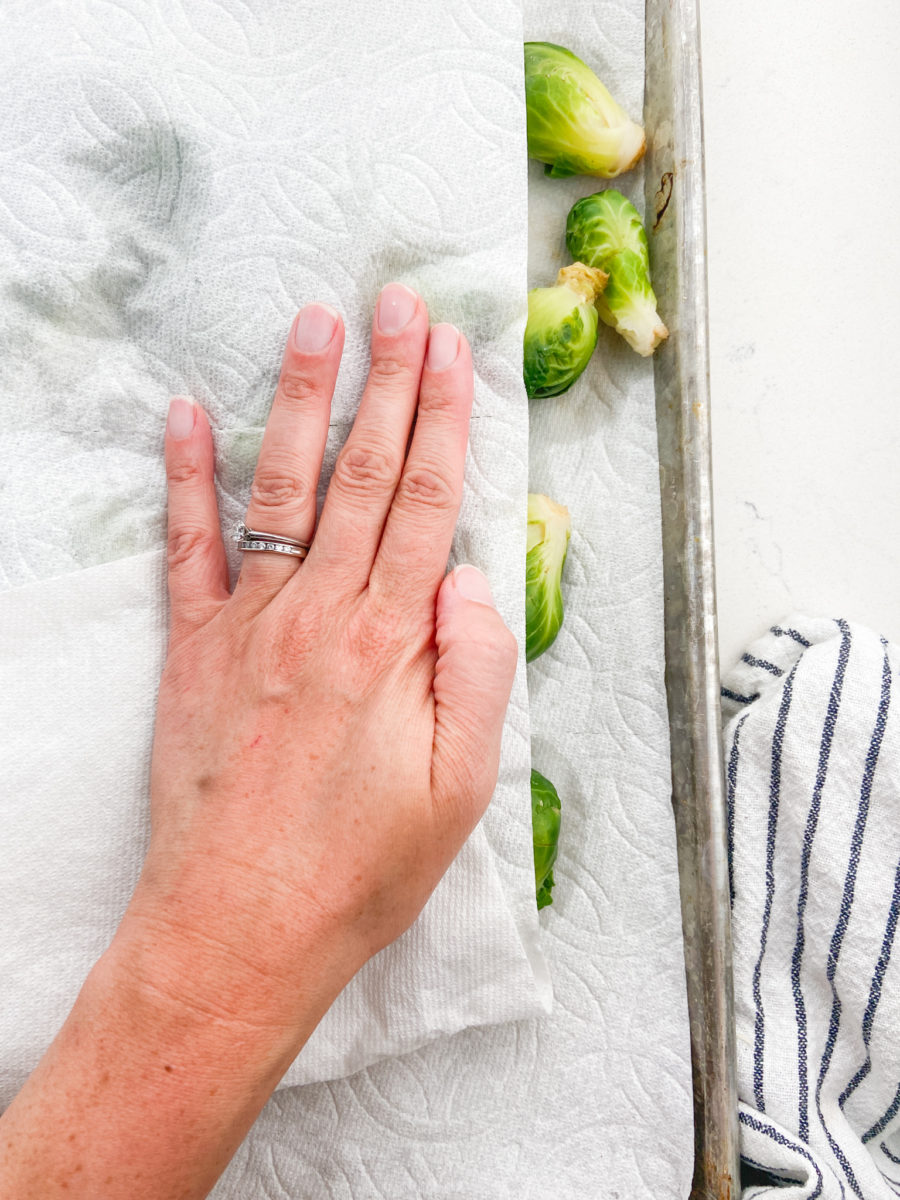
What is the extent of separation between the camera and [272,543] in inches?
28.5

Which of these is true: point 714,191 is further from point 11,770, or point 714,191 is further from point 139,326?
point 11,770

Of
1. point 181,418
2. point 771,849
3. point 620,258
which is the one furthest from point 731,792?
point 181,418

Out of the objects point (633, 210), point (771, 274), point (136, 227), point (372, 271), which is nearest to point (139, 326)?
point (136, 227)

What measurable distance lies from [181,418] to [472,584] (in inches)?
12.4

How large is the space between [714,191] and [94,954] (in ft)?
3.64

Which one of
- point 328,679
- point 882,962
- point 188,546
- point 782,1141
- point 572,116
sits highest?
point 572,116

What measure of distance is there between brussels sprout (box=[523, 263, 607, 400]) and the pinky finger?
34 cm

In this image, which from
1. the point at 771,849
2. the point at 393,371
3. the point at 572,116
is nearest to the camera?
the point at 393,371

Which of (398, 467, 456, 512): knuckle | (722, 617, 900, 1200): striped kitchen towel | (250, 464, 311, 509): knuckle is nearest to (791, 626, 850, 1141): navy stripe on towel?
(722, 617, 900, 1200): striped kitchen towel

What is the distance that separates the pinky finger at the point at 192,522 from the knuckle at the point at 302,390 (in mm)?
107

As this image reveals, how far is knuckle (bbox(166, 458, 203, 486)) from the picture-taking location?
76 cm

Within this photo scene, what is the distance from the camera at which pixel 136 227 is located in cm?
78

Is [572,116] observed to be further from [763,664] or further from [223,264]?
[763,664]

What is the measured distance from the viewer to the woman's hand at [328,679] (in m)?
0.65
